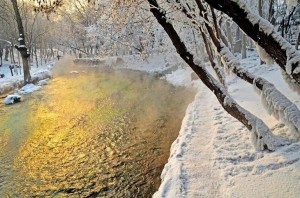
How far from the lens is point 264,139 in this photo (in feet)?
22.1

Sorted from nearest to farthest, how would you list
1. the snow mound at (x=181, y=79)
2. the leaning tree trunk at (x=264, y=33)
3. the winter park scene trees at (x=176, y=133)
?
the leaning tree trunk at (x=264, y=33)
the winter park scene trees at (x=176, y=133)
the snow mound at (x=181, y=79)

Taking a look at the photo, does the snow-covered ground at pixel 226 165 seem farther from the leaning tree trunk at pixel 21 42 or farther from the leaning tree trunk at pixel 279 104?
the leaning tree trunk at pixel 21 42

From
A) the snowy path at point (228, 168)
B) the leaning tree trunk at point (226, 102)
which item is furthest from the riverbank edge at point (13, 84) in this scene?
the leaning tree trunk at point (226, 102)

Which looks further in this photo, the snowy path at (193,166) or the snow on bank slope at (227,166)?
the snowy path at (193,166)

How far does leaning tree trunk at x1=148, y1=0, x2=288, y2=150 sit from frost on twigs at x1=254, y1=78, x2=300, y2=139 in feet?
1.39

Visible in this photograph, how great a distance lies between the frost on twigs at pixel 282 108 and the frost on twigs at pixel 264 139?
307 mm

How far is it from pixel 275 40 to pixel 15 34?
3964 centimetres

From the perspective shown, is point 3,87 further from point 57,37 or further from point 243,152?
point 57,37

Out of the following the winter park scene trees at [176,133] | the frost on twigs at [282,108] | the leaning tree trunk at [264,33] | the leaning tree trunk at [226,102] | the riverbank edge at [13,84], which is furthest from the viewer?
the riverbank edge at [13,84]

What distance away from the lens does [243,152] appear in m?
7.20

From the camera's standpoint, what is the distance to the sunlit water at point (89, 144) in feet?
27.8

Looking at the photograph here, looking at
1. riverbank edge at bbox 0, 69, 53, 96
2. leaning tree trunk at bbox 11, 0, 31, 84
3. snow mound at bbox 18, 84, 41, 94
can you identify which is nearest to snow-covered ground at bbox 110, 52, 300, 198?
snow mound at bbox 18, 84, 41, 94

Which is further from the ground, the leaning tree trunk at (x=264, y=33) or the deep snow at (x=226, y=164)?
the leaning tree trunk at (x=264, y=33)

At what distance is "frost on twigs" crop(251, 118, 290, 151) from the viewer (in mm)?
6613
